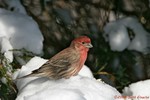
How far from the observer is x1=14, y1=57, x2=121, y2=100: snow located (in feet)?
17.7

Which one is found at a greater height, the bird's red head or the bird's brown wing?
the bird's red head

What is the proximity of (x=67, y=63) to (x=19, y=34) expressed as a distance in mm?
768

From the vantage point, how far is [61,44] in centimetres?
838

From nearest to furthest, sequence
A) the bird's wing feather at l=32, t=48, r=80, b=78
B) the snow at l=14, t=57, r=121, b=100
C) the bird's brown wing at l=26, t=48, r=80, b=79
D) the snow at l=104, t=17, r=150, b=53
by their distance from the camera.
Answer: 1. the snow at l=14, t=57, r=121, b=100
2. the bird's brown wing at l=26, t=48, r=80, b=79
3. the bird's wing feather at l=32, t=48, r=80, b=78
4. the snow at l=104, t=17, r=150, b=53

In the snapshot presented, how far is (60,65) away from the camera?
22.1 feet

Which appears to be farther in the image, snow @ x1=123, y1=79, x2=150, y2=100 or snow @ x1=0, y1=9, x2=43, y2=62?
snow @ x1=0, y1=9, x2=43, y2=62

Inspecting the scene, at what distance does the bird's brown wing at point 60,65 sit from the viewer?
21.4 feet

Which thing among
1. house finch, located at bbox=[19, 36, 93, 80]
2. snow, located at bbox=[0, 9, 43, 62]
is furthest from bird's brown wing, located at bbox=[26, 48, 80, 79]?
snow, located at bbox=[0, 9, 43, 62]

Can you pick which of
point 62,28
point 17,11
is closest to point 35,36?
point 17,11

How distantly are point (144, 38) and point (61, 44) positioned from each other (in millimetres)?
1253

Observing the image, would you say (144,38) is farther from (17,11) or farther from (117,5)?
(17,11)

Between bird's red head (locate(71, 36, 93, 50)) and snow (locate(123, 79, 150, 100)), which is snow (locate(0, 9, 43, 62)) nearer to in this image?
bird's red head (locate(71, 36, 93, 50))

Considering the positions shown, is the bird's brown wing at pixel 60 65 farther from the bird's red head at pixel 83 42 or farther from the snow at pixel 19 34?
the snow at pixel 19 34

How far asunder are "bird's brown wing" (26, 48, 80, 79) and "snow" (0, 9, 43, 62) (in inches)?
14.7
